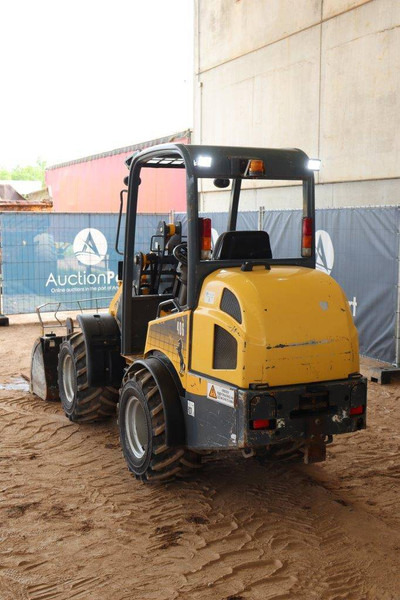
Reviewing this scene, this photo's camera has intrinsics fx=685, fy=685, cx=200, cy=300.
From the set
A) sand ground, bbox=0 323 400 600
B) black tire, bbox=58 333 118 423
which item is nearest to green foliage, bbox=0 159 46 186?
black tire, bbox=58 333 118 423

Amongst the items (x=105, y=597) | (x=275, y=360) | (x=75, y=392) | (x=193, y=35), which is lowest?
(x=105, y=597)

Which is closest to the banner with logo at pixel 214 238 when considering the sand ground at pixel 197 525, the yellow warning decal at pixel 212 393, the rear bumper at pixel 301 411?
the sand ground at pixel 197 525

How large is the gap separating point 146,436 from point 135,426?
271 millimetres

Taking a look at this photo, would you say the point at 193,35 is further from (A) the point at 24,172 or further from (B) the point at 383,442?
(A) the point at 24,172

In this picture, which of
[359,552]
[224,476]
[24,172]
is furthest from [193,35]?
[24,172]

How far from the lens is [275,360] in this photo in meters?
5.09

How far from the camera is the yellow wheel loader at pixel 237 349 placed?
5.11m

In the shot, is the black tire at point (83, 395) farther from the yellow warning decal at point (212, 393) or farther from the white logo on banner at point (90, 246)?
the white logo on banner at point (90, 246)

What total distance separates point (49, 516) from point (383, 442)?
376 centimetres

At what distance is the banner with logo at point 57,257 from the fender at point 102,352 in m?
7.60

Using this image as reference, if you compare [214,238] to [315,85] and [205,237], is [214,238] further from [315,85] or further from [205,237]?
[205,237]

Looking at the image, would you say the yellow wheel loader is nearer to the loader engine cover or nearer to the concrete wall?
the loader engine cover

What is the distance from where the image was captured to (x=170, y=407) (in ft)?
18.8

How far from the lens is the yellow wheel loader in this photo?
16.8 ft
